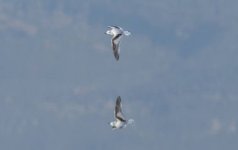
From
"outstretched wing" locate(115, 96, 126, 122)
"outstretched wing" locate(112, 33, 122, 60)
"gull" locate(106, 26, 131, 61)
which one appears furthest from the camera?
"gull" locate(106, 26, 131, 61)

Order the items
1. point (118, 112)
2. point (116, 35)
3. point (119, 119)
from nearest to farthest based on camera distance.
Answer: point (118, 112) → point (119, 119) → point (116, 35)

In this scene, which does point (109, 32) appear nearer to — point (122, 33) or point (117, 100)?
point (122, 33)

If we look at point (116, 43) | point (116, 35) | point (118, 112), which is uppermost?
point (116, 35)

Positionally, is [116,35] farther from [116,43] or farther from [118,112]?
[118,112]

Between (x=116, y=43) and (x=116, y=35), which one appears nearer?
(x=116, y=43)

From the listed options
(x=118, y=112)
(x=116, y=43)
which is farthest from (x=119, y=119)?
(x=116, y=43)

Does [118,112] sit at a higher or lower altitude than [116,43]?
lower

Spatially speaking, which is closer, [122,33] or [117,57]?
[117,57]

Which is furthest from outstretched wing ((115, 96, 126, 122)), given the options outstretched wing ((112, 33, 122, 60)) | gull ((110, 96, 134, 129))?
outstretched wing ((112, 33, 122, 60))

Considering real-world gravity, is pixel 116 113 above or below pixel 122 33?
below

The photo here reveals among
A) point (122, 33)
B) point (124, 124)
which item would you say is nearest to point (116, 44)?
point (122, 33)

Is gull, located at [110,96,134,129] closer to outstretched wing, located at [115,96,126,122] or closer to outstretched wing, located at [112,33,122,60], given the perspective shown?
outstretched wing, located at [115,96,126,122]
